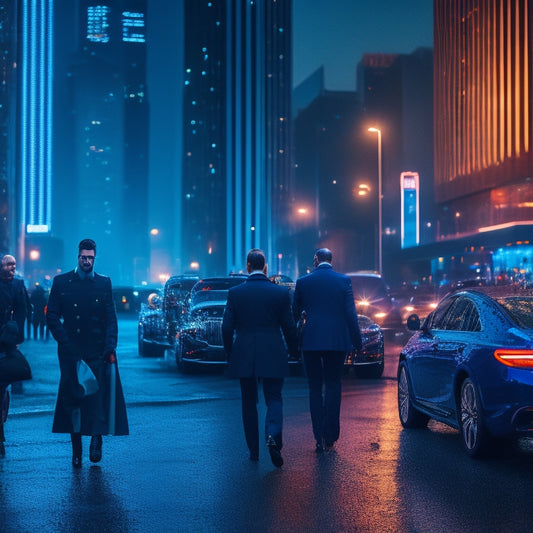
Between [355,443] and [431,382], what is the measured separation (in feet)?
3.21

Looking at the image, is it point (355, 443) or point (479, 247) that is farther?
point (479, 247)

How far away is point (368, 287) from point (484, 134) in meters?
71.2

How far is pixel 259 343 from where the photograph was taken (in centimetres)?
787


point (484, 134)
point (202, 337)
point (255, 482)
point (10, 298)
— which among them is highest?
point (484, 134)

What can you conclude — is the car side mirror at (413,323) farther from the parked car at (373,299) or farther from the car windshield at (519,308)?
the parked car at (373,299)

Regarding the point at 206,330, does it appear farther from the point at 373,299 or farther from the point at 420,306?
the point at 420,306

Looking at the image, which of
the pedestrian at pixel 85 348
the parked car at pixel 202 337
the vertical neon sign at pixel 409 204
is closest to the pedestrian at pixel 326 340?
the pedestrian at pixel 85 348

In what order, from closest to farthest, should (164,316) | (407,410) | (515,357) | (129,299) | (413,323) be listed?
(515,357), (413,323), (407,410), (164,316), (129,299)

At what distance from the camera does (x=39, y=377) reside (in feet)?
56.5

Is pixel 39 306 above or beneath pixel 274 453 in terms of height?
above

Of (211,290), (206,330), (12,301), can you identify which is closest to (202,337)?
(206,330)

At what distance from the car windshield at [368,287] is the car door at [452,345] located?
16.9 meters

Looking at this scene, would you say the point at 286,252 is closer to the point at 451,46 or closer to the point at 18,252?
the point at 18,252

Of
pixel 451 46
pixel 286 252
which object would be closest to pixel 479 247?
pixel 451 46
